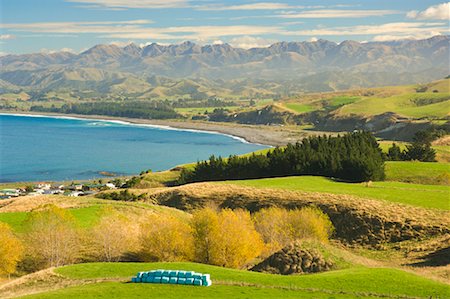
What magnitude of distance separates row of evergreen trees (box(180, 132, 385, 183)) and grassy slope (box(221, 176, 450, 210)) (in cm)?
425

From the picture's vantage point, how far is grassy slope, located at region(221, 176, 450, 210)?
58.1 meters

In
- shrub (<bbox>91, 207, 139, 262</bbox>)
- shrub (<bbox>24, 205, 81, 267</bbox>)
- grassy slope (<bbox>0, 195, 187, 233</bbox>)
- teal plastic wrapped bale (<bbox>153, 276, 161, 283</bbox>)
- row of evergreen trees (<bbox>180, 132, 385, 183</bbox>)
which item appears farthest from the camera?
row of evergreen trees (<bbox>180, 132, 385, 183</bbox>)

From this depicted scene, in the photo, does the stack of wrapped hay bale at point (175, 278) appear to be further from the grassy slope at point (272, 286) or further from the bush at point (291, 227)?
the bush at point (291, 227)

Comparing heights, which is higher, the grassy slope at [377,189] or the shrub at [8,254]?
the grassy slope at [377,189]

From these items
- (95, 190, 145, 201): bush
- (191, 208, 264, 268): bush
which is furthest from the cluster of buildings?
(191, 208, 264, 268): bush

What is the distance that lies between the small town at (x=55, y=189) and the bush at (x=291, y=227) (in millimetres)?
68014

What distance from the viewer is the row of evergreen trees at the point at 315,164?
75.7m

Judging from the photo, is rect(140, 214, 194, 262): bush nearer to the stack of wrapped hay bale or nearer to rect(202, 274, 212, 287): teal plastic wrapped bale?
the stack of wrapped hay bale

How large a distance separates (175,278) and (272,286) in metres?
5.86

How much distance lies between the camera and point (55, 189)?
124 m

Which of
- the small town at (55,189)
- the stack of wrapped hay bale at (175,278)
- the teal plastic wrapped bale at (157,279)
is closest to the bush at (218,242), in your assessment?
the stack of wrapped hay bale at (175,278)

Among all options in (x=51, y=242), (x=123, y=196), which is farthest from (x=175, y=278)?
(x=123, y=196)

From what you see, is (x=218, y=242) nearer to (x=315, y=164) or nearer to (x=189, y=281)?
(x=189, y=281)

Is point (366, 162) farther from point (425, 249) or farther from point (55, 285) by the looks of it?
point (55, 285)
